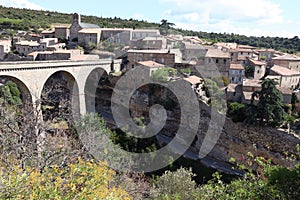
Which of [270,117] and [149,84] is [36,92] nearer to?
[149,84]

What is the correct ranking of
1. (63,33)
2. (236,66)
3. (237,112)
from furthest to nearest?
(63,33), (236,66), (237,112)

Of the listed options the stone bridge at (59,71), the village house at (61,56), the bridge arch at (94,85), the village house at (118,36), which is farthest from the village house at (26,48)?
the stone bridge at (59,71)

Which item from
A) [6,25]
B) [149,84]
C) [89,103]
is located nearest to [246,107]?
[149,84]

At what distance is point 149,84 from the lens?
2717cm

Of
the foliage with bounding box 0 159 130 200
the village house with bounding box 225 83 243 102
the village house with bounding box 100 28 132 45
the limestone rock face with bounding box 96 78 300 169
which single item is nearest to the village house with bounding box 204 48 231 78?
the village house with bounding box 225 83 243 102

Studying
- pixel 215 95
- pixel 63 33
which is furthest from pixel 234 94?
pixel 63 33

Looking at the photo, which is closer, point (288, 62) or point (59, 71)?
point (59, 71)

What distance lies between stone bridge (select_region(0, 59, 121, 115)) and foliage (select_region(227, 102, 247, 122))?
13.8 meters

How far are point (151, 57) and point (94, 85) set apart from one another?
7308mm

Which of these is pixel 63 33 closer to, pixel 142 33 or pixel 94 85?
pixel 142 33

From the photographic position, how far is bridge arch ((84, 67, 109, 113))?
30.7 metres

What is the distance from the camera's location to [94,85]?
31.4 metres

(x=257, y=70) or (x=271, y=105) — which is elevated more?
(x=257, y=70)

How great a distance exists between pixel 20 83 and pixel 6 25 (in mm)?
43975
